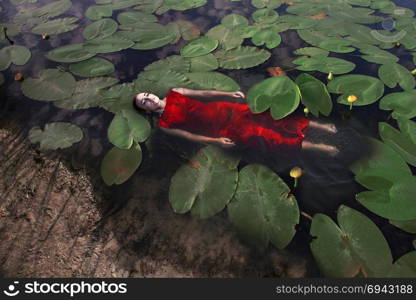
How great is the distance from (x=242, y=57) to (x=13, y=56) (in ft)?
11.9

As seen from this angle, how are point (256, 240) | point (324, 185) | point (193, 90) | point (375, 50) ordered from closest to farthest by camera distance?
1. point (256, 240)
2. point (324, 185)
3. point (193, 90)
4. point (375, 50)

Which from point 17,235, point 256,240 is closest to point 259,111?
point 256,240

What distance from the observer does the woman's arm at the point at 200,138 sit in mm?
2979

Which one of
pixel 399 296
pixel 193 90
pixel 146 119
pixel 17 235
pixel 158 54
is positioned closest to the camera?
pixel 399 296

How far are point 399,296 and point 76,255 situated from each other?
8.05 feet

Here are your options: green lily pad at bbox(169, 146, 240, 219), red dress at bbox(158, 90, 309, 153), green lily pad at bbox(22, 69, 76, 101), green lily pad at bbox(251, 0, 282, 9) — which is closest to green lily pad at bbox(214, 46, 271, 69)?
red dress at bbox(158, 90, 309, 153)

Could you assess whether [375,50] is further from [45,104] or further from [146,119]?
[45,104]

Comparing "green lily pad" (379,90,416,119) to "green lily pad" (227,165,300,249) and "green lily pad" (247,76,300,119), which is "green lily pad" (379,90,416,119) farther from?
"green lily pad" (227,165,300,249)

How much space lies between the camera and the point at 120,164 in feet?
9.37

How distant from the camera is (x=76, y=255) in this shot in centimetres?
229

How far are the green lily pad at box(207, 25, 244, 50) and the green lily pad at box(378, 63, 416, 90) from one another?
2033mm

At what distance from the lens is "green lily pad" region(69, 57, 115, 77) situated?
152 inches

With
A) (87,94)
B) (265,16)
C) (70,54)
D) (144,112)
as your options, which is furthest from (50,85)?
(265,16)

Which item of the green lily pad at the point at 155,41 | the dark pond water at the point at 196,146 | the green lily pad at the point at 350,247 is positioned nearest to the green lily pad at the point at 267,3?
the dark pond water at the point at 196,146
